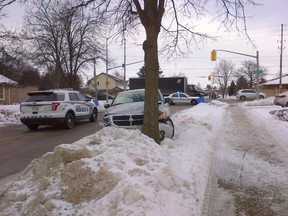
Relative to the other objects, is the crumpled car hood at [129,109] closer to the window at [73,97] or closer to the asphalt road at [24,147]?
the asphalt road at [24,147]

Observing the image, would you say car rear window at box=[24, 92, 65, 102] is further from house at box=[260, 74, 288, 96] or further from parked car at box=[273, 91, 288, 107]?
house at box=[260, 74, 288, 96]

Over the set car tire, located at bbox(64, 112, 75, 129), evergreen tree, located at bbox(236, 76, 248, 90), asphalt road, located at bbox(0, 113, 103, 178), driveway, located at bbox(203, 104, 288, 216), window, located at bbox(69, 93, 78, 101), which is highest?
evergreen tree, located at bbox(236, 76, 248, 90)

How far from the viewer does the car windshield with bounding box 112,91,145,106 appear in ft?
40.9

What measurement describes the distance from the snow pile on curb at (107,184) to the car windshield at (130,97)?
5478mm

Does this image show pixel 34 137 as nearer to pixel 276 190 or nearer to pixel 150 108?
pixel 150 108

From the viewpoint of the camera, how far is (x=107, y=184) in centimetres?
506

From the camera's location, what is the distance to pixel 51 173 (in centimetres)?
575

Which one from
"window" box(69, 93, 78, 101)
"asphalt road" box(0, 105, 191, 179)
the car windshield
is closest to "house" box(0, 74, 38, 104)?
"window" box(69, 93, 78, 101)

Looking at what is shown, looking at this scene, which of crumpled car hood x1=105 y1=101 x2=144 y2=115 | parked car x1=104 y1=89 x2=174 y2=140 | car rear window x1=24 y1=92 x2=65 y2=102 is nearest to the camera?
parked car x1=104 y1=89 x2=174 y2=140

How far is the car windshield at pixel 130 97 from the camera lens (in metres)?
12.5

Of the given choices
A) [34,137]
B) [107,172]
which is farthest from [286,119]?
[107,172]

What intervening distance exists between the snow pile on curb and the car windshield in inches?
216

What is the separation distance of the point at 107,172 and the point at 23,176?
177cm

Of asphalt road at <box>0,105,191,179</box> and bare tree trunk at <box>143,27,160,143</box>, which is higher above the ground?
bare tree trunk at <box>143,27,160,143</box>
